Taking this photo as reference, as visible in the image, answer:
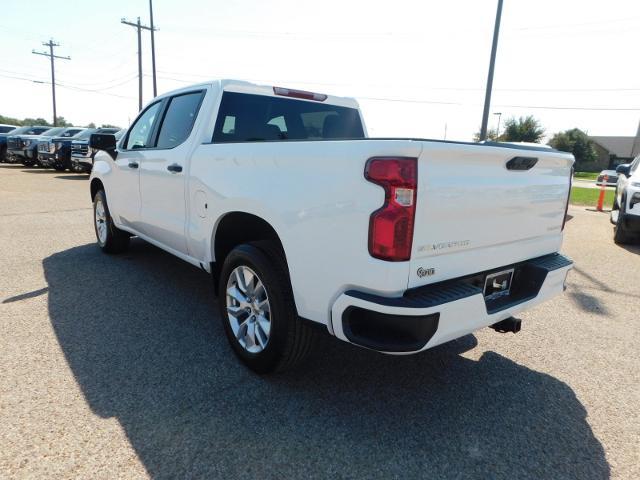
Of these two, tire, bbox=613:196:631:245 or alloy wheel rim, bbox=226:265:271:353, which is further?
tire, bbox=613:196:631:245

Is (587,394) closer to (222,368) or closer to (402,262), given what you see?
(402,262)

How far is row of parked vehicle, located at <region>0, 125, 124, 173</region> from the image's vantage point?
16.7 metres

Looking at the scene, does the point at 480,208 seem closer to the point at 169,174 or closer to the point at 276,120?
the point at 276,120

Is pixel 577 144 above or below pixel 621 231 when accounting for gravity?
above

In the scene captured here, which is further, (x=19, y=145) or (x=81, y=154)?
(x=19, y=145)

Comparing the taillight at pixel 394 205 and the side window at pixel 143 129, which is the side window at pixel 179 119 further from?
the taillight at pixel 394 205

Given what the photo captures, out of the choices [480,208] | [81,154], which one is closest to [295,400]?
[480,208]

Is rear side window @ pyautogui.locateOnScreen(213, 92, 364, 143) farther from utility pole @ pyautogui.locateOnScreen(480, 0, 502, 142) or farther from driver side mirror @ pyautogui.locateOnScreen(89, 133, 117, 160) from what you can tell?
utility pole @ pyautogui.locateOnScreen(480, 0, 502, 142)

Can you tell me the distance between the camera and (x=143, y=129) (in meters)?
4.67

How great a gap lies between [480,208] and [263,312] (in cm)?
145

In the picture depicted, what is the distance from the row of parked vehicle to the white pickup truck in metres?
12.5

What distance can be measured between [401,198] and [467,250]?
1.95ft

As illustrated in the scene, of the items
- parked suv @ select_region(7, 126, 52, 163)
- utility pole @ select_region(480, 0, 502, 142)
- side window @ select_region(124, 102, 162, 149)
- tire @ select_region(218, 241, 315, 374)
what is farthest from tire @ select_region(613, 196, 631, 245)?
parked suv @ select_region(7, 126, 52, 163)

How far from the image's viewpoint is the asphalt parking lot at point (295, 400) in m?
2.14
